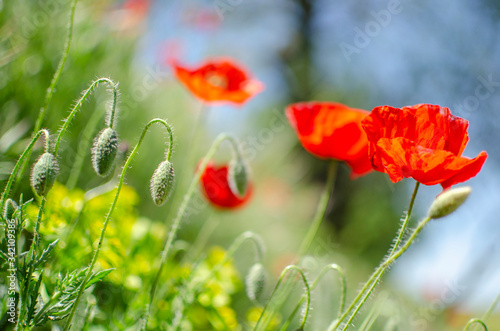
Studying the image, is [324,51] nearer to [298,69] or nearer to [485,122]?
[298,69]

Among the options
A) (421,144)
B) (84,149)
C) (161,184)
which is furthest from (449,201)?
(84,149)

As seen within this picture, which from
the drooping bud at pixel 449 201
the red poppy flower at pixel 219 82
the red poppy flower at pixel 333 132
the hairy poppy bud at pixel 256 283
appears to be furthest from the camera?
the red poppy flower at pixel 219 82

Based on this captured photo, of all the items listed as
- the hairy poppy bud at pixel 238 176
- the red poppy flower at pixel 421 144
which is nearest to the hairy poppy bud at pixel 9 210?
the hairy poppy bud at pixel 238 176

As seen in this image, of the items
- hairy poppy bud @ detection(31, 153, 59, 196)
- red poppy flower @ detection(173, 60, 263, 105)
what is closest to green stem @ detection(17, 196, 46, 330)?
hairy poppy bud @ detection(31, 153, 59, 196)

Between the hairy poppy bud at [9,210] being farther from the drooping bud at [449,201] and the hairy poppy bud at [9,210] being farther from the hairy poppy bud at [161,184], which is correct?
the drooping bud at [449,201]

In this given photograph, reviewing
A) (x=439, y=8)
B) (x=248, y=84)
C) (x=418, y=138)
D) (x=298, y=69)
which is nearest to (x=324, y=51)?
(x=298, y=69)

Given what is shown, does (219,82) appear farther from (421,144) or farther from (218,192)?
(421,144)

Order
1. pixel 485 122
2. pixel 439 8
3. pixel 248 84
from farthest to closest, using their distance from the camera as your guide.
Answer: pixel 439 8
pixel 485 122
pixel 248 84
